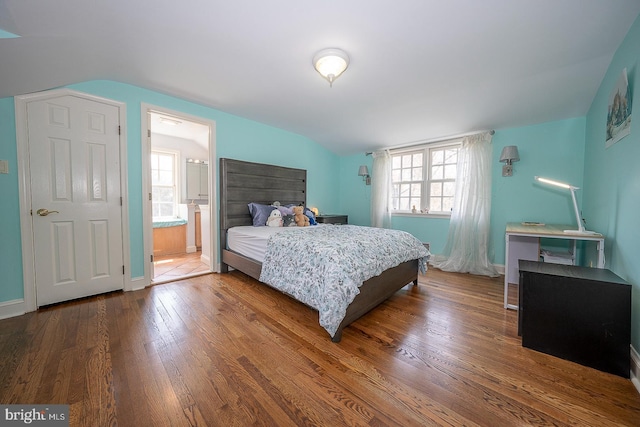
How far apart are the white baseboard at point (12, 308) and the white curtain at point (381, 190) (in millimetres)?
4619

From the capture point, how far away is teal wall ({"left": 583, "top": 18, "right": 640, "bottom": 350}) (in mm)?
1481

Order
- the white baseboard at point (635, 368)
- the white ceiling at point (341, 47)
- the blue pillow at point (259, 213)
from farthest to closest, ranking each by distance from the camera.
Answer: the blue pillow at point (259, 213), the white ceiling at point (341, 47), the white baseboard at point (635, 368)

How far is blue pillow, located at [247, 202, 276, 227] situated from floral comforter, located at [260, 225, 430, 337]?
101 cm

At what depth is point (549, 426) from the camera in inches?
42.8

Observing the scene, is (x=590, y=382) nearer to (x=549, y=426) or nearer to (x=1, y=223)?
(x=549, y=426)

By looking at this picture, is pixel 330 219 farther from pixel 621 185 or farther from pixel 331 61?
pixel 621 185

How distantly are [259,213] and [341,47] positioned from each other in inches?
92.8

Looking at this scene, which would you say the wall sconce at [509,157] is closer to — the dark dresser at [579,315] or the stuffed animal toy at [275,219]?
the dark dresser at [579,315]

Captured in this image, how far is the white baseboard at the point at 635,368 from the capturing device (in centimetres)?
131

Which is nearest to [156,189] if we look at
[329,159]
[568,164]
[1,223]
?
[1,223]

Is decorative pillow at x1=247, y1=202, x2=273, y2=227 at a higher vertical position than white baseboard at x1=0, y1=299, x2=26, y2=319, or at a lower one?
higher

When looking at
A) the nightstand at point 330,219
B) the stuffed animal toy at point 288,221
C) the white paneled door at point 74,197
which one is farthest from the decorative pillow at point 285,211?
the white paneled door at point 74,197

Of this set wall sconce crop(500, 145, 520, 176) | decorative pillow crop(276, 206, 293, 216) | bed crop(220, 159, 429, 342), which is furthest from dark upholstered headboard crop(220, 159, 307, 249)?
wall sconce crop(500, 145, 520, 176)

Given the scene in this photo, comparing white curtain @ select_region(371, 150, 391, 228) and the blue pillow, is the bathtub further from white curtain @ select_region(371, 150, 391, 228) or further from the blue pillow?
white curtain @ select_region(371, 150, 391, 228)
